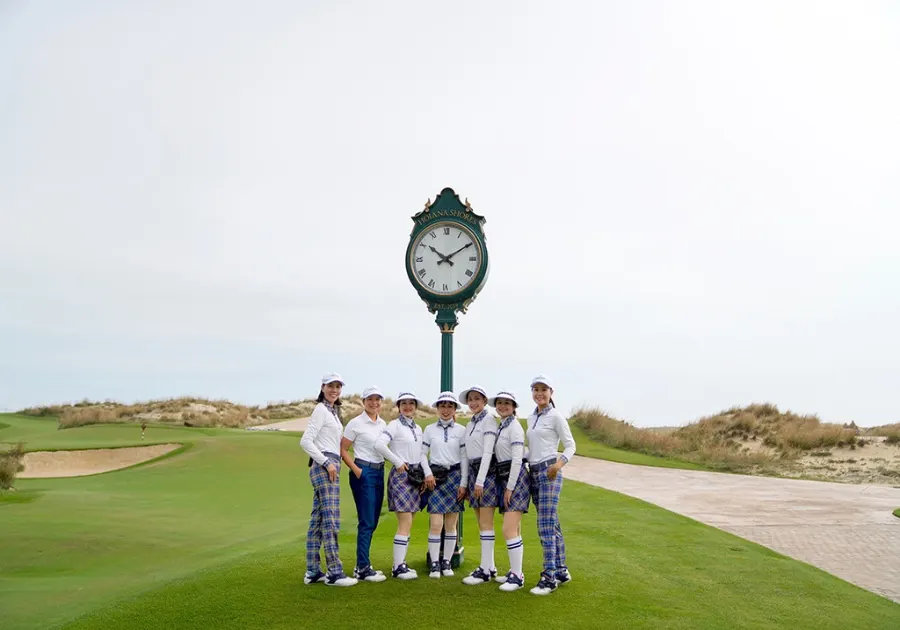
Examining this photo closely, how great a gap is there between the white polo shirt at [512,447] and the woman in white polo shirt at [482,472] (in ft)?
0.30

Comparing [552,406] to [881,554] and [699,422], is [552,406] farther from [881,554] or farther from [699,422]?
[699,422]

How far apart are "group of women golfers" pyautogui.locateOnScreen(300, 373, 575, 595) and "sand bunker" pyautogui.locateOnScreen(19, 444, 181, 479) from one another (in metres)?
15.0

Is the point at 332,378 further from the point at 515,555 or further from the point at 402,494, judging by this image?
the point at 515,555

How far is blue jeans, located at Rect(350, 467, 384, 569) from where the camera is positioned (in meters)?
7.48

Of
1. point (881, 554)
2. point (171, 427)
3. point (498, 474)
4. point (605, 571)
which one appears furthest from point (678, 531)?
point (171, 427)

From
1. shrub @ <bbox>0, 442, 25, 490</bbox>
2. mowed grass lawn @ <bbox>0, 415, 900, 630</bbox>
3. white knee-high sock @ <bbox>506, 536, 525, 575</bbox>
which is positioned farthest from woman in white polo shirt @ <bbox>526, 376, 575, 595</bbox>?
shrub @ <bbox>0, 442, 25, 490</bbox>

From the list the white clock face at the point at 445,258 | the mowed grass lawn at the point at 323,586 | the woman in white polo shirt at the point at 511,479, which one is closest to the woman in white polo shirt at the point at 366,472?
the mowed grass lawn at the point at 323,586

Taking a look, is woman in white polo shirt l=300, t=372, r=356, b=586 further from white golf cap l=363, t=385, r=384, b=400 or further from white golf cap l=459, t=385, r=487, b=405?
white golf cap l=459, t=385, r=487, b=405

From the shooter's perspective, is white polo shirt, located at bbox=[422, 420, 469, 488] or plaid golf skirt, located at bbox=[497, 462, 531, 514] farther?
white polo shirt, located at bbox=[422, 420, 469, 488]

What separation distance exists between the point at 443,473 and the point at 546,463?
1074 mm

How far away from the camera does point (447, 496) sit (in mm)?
7535

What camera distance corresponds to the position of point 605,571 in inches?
324

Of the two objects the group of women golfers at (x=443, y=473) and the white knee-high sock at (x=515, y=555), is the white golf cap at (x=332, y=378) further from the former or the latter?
the white knee-high sock at (x=515, y=555)

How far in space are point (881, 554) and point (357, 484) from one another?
8082mm
